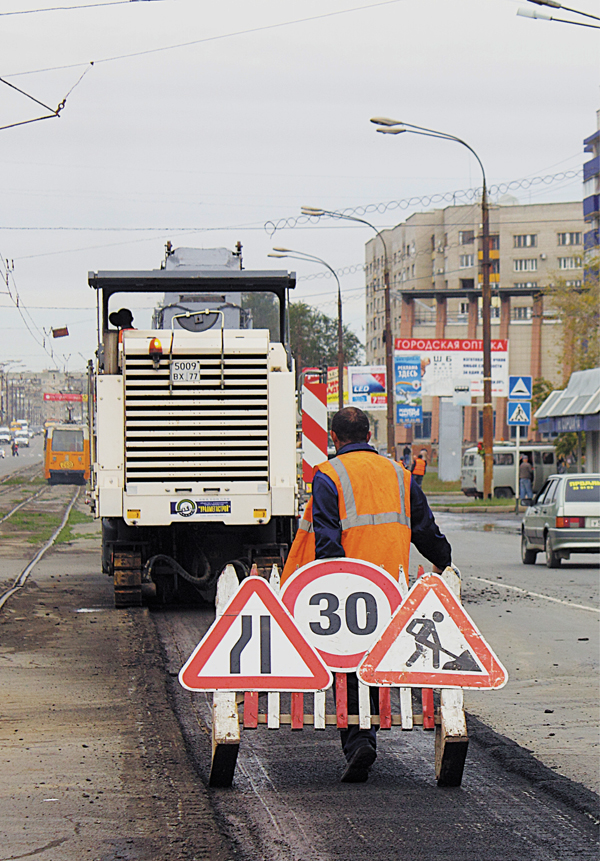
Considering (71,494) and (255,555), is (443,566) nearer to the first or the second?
(255,555)

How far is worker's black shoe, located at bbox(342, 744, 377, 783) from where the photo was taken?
606 centimetres

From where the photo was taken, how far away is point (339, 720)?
237 inches

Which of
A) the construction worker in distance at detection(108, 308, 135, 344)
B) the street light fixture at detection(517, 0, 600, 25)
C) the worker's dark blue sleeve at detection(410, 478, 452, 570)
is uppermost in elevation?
the street light fixture at detection(517, 0, 600, 25)

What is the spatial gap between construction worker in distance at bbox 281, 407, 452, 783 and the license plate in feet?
20.3

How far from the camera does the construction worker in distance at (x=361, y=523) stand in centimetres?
614

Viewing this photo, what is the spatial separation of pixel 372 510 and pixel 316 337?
118 m

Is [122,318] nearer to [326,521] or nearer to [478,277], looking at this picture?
[326,521]

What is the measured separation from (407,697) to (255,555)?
7.21 metres

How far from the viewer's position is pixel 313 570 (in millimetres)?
6098

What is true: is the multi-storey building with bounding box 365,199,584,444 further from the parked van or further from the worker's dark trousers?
the worker's dark trousers

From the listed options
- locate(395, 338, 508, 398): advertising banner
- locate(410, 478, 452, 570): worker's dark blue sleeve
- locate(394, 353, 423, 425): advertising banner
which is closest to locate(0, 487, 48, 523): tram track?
locate(394, 353, 423, 425): advertising banner

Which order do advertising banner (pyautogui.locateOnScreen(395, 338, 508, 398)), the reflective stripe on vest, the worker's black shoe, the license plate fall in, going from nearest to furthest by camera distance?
the worker's black shoe → the reflective stripe on vest → the license plate → advertising banner (pyautogui.locateOnScreen(395, 338, 508, 398))

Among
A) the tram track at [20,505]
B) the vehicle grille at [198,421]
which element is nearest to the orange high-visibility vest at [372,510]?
the vehicle grille at [198,421]

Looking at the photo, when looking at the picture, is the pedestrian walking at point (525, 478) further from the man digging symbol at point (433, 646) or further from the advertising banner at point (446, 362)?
the man digging symbol at point (433, 646)
